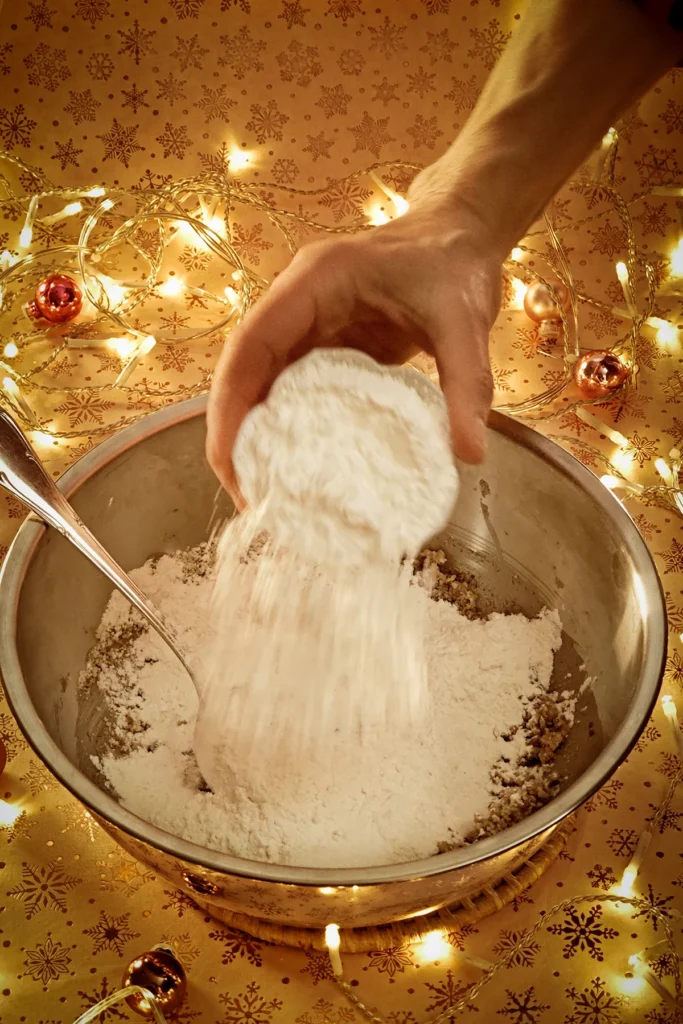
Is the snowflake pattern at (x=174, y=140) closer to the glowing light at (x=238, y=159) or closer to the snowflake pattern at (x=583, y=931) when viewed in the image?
the glowing light at (x=238, y=159)

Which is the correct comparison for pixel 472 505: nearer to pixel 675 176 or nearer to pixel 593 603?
pixel 593 603

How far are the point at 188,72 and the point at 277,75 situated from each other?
0.11 meters

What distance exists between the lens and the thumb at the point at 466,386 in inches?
24.5

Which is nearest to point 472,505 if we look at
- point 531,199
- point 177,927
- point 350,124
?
point 531,199

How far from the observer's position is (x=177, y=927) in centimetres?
66

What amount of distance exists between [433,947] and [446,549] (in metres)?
0.34

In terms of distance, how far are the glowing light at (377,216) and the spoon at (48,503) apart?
0.60 metres

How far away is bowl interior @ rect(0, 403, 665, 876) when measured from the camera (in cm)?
64

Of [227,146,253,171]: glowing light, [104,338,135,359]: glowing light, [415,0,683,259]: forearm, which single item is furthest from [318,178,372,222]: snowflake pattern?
[415,0,683,259]: forearm

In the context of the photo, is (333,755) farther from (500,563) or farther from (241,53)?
(241,53)

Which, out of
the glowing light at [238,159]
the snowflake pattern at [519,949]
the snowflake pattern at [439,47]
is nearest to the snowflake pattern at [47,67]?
the glowing light at [238,159]

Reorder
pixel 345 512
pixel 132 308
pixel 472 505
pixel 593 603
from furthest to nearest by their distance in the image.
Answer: pixel 132 308, pixel 472 505, pixel 593 603, pixel 345 512

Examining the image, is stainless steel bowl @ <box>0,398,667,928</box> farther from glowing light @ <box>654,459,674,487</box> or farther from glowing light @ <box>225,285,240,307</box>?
glowing light @ <box>225,285,240,307</box>

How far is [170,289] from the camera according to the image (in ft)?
3.67
